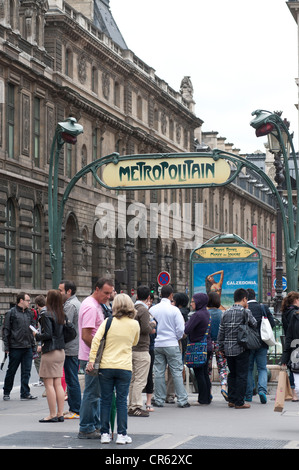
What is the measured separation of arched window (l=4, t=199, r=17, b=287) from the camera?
4272 centimetres

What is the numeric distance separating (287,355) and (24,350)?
5.78 metres

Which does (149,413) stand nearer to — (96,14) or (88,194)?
(88,194)

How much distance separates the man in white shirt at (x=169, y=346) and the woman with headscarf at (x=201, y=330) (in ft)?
0.58

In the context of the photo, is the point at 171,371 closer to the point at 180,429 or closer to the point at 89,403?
the point at 180,429

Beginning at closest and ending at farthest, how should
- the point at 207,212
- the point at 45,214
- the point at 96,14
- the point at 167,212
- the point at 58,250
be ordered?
the point at 58,250, the point at 45,214, the point at 96,14, the point at 167,212, the point at 207,212

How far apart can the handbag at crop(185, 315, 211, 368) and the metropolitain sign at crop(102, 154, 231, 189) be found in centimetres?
368

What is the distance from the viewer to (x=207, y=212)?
8188 cm

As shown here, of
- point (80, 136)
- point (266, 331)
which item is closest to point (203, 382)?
point (266, 331)

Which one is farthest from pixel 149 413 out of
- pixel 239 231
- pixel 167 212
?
pixel 239 231

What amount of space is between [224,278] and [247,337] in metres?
5.16

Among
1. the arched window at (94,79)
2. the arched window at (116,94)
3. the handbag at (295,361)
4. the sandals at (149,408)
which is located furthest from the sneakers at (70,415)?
the arched window at (116,94)

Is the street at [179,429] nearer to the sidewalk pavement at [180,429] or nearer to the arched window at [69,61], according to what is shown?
the sidewalk pavement at [180,429]
